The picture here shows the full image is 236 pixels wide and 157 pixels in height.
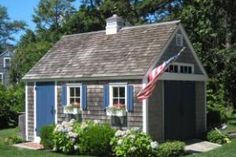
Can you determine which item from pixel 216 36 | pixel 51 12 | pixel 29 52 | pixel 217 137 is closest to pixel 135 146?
pixel 217 137

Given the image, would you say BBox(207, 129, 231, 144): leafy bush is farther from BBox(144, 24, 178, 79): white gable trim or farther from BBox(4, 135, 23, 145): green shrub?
BBox(4, 135, 23, 145): green shrub

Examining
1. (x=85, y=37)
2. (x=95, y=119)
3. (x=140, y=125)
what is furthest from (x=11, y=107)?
(x=140, y=125)

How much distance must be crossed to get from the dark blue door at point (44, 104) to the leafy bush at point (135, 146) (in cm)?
545

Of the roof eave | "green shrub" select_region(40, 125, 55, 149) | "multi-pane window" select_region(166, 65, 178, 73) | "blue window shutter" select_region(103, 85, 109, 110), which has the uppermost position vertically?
"multi-pane window" select_region(166, 65, 178, 73)

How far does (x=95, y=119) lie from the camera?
19391 millimetres

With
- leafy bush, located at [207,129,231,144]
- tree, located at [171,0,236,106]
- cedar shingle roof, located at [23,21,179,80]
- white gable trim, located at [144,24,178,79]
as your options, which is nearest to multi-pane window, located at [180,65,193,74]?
white gable trim, located at [144,24,178,79]

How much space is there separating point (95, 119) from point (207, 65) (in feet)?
47.3

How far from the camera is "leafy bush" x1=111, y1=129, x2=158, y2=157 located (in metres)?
15.9

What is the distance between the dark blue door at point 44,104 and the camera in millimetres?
20966

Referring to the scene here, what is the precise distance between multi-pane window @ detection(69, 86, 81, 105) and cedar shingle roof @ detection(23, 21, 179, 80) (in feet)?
1.78

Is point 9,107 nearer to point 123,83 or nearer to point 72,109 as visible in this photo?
A: point 72,109

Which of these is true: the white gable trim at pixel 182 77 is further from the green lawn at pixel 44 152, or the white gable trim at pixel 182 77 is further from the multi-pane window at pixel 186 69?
the green lawn at pixel 44 152

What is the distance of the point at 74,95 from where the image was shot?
20188mm

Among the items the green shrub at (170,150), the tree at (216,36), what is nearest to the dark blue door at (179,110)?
the green shrub at (170,150)
